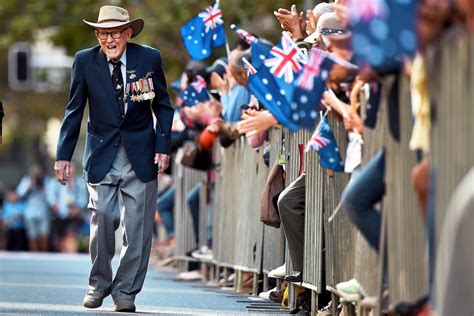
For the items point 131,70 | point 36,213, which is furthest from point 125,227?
point 36,213

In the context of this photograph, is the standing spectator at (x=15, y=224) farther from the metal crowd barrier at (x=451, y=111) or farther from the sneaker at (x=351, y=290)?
the metal crowd barrier at (x=451, y=111)

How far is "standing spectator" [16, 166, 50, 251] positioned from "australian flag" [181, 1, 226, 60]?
2130 cm

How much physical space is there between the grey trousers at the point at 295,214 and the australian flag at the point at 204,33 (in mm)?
5870

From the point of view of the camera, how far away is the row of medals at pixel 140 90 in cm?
1278

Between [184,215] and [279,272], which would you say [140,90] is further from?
[184,215]

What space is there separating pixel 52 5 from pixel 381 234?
87.4 ft

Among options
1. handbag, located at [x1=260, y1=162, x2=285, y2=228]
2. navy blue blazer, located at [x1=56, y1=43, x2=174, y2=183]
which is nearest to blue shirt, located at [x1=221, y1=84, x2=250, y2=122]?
handbag, located at [x1=260, y1=162, x2=285, y2=228]

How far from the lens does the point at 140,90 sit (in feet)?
42.0

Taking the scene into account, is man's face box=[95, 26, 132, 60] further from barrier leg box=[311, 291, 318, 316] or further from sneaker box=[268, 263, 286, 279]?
barrier leg box=[311, 291, 318, 316]

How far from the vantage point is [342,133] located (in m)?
11.0

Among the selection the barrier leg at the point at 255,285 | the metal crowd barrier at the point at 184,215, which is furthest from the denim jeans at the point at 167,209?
the barrier leg at the point at 255,285

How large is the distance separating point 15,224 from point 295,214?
91.6ft

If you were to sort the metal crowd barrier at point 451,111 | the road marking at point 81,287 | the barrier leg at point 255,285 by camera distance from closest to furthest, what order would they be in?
the metal crowd barrier at point 451,111, the barrier leg at point 255,285, the road marking at point 81,287

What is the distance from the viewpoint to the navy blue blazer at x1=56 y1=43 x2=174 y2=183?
41.8 feet
